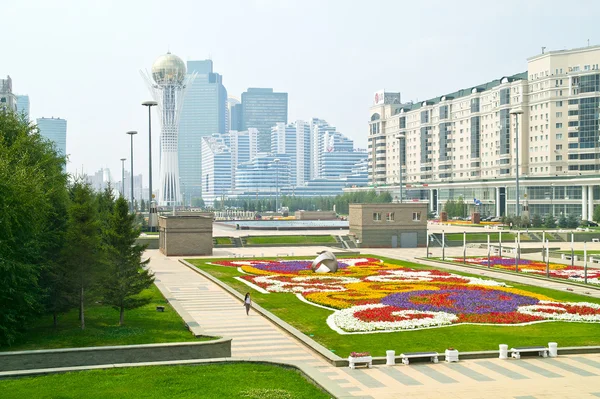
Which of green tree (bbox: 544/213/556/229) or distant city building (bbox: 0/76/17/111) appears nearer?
green tree (bbox: 544/213/556/229)

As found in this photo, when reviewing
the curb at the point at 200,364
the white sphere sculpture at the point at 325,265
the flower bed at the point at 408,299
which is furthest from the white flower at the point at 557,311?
the white sphere sculpture at the point at 325,265

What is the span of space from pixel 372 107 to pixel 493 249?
116 m

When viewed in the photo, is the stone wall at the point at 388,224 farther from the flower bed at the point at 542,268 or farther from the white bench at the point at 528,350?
the white bench at the point at 528,350

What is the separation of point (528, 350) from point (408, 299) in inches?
473

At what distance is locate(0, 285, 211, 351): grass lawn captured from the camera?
24.0m

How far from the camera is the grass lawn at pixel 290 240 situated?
244ft

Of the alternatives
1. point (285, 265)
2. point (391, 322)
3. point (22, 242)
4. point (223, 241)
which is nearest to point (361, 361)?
point (391, 322)

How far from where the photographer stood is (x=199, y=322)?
2895cm

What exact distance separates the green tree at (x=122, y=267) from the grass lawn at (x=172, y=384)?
7.25 m

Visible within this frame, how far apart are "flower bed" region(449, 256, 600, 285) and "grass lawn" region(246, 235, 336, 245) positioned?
21.1 meters

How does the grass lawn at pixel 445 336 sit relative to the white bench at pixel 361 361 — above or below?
below

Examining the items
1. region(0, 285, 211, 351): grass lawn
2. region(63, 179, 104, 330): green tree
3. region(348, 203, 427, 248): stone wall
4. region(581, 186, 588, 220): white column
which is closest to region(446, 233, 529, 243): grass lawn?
region(348, 203, 427, 248): stone wall

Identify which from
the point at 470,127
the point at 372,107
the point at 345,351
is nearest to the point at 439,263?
the point at 345,351

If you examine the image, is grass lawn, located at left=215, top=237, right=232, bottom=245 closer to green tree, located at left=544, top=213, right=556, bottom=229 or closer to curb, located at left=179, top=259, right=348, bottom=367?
curb, located at left=179, top=259, right=348, bottom=367
